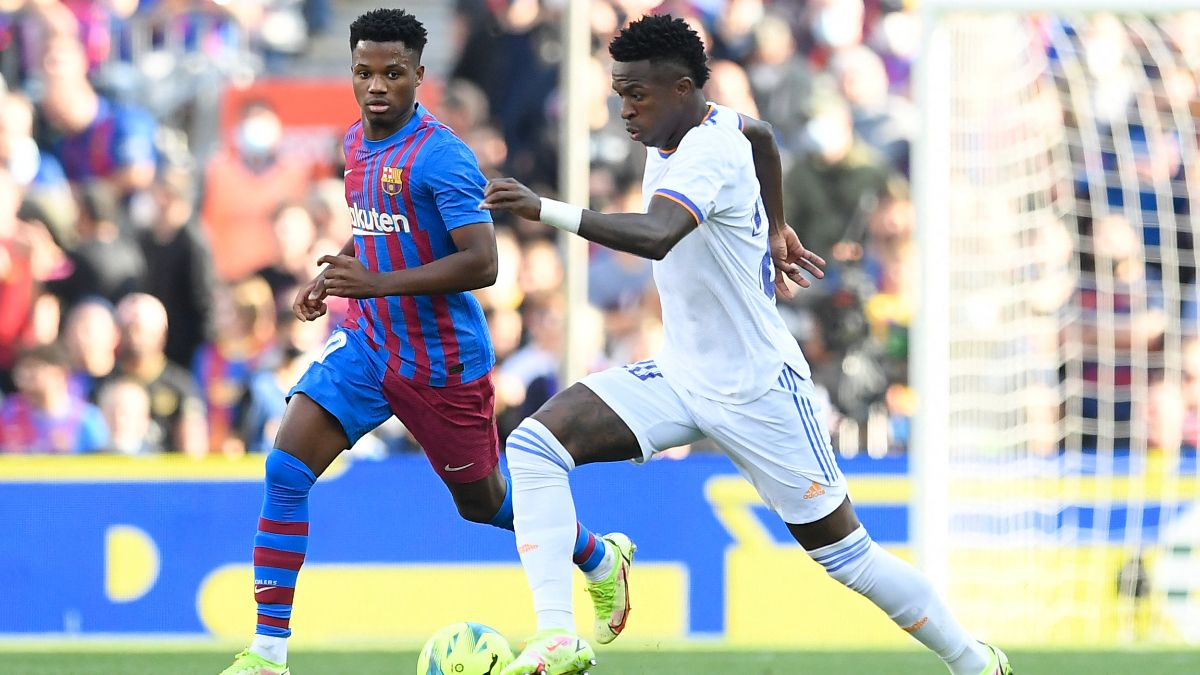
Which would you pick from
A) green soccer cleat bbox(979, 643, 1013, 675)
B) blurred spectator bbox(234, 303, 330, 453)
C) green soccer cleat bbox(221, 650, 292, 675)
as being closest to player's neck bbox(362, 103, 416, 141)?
green soccer cleat bbox(221, 650, 292, 675)

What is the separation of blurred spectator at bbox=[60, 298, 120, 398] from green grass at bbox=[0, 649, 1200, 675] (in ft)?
7.69

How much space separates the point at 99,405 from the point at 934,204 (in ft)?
16.2

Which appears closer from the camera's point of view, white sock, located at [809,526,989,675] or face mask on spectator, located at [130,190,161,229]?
white sock, located at [809,526,989,675]

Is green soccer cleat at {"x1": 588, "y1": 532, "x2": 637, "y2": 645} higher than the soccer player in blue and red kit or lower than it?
lower

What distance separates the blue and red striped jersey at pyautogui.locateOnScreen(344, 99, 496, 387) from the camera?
545 centimetres

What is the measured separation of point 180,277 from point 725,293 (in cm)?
609

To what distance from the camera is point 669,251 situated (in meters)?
4.95

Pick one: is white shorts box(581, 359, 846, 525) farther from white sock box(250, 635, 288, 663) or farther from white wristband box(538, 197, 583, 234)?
white sock box(250, 635, 288, 663)

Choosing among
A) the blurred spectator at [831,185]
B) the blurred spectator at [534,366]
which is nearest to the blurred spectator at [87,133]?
the blurred spectator at [534,366]

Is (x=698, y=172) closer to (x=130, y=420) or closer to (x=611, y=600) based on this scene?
(x=611, y=600)

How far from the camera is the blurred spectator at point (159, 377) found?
987 centimetres

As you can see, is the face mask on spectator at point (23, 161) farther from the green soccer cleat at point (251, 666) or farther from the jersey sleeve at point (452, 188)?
the green soccer cleat at point (251, 666)

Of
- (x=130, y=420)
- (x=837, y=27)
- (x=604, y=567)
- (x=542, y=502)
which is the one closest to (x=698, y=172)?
(x=542, y=502)

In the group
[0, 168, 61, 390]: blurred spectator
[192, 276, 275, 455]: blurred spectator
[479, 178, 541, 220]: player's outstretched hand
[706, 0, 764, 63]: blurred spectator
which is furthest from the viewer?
[706, 0, 764, 63]: blurred spectator
